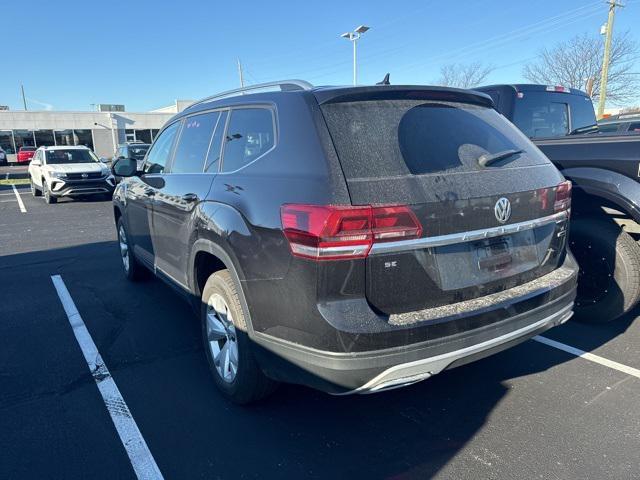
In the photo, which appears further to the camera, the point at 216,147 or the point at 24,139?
the point at 24,139

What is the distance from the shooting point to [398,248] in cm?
212

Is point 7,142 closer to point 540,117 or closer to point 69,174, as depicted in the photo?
point 69,174

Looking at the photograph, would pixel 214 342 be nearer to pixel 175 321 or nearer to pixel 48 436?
pixel 48 436

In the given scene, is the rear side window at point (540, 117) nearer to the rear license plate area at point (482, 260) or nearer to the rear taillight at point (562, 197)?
the rear taillight at point (562, 197)

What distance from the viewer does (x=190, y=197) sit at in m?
3.32

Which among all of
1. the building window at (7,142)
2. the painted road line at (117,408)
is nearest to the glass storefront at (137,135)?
the building window at (7,142)

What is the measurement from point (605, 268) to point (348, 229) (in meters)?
2.82

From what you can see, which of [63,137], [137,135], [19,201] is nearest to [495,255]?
[19,201]

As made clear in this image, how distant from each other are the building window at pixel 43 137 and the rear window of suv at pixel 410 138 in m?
44.5

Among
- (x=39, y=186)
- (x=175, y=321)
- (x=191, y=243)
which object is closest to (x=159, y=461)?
(x=191, y=243)

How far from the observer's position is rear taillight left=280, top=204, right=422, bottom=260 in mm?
2059

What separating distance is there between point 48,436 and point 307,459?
5.11ft

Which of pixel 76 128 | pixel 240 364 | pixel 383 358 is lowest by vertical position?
pixel 240 364

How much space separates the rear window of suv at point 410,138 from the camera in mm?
2256
